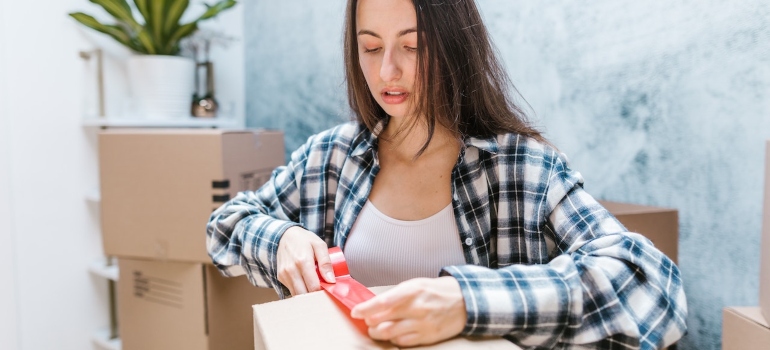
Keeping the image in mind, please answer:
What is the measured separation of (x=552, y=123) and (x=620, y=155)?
208mm

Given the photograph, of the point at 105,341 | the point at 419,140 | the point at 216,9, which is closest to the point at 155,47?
the point at 216,9

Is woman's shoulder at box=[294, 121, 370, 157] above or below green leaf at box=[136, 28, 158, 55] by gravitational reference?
below

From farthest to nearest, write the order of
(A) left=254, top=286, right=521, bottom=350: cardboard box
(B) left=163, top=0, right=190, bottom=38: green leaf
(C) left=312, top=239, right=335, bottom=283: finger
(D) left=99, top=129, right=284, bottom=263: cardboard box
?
(B) left=163, top=0, right=190, bottom=38: green leaf, (D) left=99, top=129, right=284, bottom=263: cardboard box, (C) left=312, top=239, right=335, bottom=283: finger, (A) left=254, top=286, right=521, bottom=350: cardboard box

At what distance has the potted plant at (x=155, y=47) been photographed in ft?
6.21

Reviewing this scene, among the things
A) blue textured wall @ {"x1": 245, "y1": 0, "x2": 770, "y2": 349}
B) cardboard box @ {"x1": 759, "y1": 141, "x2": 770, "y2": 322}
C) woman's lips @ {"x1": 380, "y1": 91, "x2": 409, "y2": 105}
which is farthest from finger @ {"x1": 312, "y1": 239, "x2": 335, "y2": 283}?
cardboard box @ {"x1": 759, "y1": 141, "x2": 770, "y2": 322}

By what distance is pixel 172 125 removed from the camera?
2.03 meters

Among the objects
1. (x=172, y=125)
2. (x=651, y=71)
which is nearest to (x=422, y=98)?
(x=651, y=71)

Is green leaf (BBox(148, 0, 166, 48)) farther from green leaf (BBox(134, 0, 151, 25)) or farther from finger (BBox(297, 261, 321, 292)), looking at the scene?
finger (BBox(297, 261, 321, 292))

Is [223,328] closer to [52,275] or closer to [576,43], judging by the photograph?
[52,275]

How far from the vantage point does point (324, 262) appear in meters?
0.72

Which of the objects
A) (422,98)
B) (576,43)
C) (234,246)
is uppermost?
(576,43)

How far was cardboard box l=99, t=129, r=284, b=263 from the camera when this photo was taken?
4.68 ft

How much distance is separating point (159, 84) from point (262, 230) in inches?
51.7

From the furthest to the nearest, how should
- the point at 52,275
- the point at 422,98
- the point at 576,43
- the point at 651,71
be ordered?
the point at 52,275 < the point at 576,43 < the point at 651,71 < the point at 422,98
